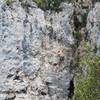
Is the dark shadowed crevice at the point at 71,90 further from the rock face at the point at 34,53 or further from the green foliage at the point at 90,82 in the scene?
the green foliage at the point at 90,82

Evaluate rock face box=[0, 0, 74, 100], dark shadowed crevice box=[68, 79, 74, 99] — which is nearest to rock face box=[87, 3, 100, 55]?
rock face box=[0, 0, 74, 100]

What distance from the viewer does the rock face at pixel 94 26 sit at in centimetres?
2416

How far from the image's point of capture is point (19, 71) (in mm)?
24328

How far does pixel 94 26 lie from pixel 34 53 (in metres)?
3.32

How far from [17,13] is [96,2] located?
13.4 feet

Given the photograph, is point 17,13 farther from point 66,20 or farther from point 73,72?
point 73,72

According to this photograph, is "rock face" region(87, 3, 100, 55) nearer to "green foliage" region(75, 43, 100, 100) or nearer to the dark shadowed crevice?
"green foliage" region(75, 43, 100, 100)

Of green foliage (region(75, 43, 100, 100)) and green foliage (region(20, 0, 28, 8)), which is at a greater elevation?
green foliage (region(20, 0, 28, 8))

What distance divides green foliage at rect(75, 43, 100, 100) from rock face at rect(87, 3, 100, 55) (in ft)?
2.08

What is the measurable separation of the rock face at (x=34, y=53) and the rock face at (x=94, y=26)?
3.77ft

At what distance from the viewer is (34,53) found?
24781 mm

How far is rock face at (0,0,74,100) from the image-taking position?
24.3 metres

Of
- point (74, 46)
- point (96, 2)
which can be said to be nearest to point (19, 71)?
point (74, 46)

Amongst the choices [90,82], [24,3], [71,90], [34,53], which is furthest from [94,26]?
[24,3]
